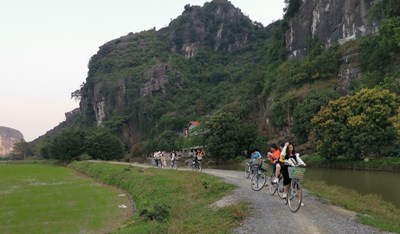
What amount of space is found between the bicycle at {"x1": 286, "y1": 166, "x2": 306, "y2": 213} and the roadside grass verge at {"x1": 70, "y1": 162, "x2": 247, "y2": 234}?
173cm

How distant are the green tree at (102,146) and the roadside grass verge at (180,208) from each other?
208ft

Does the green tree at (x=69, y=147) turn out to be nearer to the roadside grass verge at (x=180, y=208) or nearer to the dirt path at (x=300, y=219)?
the roadside grass verge at (x=180, y=208)

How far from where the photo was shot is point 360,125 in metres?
43.9

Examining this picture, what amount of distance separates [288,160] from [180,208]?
6359 mm

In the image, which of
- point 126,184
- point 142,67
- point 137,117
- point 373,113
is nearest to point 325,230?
point 126,184

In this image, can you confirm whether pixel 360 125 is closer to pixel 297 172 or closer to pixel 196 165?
pixel 196 165

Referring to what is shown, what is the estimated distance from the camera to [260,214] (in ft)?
45.6

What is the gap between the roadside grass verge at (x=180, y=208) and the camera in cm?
A: 1336

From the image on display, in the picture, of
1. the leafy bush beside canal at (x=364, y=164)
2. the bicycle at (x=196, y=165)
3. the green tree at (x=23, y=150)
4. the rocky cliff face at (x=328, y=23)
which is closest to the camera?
the bicycle at (x=196, y=165)

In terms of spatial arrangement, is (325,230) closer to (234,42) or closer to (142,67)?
(142,67)

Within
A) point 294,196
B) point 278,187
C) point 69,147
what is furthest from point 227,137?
point 294,196

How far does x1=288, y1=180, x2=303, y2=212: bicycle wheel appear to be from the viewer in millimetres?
13766

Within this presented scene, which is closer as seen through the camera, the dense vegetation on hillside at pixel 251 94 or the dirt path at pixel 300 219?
the dirt path at pixel 300 219

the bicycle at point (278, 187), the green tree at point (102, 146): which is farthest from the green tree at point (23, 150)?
the bicycle at point (278, 187)
